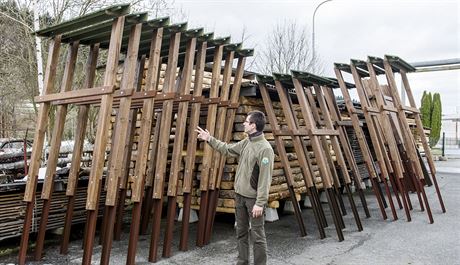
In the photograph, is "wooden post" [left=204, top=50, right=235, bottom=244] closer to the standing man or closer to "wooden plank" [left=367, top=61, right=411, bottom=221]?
the standing man

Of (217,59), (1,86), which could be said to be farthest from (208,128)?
(1,86)

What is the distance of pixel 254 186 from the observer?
193 inches

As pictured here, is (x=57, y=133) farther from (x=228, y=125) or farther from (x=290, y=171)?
(x=290, y=171)

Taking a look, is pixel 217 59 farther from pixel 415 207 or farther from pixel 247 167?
pixel 415 207

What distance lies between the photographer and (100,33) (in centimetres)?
580

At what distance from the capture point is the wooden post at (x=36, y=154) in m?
5.48

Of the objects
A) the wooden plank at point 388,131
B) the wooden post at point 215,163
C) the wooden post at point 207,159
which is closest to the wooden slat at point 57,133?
the wooden post at point 207,159

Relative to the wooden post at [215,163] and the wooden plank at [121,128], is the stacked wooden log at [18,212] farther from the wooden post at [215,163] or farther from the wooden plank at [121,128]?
the wooden post at [215,163]

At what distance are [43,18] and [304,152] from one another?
10868 millimetres

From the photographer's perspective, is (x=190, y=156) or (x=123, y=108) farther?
(x=190, y=156)

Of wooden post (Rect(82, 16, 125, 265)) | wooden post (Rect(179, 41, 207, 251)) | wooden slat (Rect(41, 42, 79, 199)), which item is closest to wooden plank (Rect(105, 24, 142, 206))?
wooden post (Rect(82, 16, 125, 265))

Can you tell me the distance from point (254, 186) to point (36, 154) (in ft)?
10.4

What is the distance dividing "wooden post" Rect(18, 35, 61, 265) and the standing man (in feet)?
9.46

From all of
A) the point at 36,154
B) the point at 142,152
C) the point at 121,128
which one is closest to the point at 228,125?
the point at 142,152
